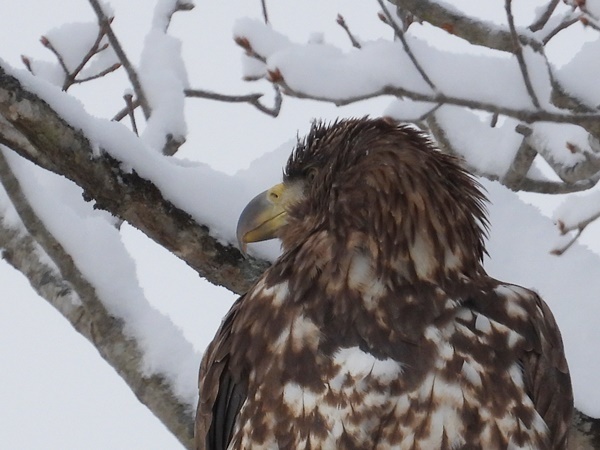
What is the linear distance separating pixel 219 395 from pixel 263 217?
0.57 m

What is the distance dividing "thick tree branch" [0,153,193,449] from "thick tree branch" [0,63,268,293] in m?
0.32

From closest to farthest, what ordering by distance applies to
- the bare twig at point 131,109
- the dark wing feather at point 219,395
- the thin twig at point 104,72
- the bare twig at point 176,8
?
the dark wing feather at point 219,395 < the bare twig at point 131,109 < the thin twig at point 104,72 < the bare twig at point 176,8

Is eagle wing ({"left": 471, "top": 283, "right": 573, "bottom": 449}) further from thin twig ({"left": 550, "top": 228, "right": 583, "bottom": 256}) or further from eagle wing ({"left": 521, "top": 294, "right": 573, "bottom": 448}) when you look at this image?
thin twig ({"left": 550, "top": 228, "right": 583, "bottom": 256})

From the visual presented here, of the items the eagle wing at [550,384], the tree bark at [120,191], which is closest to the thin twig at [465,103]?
the tree bark at [120,191]

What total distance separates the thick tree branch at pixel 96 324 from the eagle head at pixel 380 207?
0.64m

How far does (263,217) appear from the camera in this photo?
362 cm

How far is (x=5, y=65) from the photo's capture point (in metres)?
3.53

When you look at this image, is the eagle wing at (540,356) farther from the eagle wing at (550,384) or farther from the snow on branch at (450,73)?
the snow on branch at (450,73)

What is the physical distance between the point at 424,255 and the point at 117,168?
3.22ft

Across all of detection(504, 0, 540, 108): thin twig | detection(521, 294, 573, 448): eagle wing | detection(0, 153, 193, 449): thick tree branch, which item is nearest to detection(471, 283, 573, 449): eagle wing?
detection(521, 294, 573, 448): eagle wing

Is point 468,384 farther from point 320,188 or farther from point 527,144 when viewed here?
point 527,144

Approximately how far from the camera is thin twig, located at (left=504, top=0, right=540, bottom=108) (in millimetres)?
3844

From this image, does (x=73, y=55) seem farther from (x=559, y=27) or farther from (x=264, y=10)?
(x=559, y=27)

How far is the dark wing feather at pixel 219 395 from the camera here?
3.42 m
